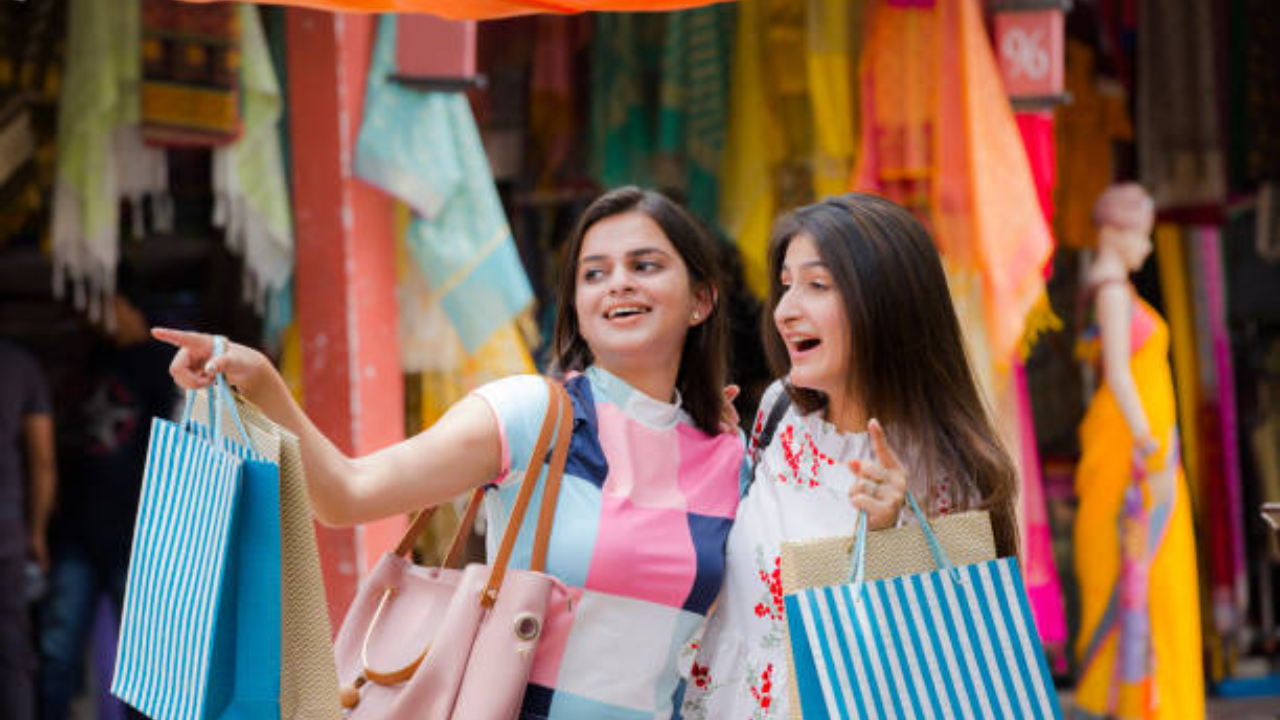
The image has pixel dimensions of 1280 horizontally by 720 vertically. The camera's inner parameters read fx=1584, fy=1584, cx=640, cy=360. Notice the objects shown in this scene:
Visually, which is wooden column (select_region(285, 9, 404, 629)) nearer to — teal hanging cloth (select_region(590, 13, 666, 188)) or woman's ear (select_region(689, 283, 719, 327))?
teal hanging cloth (select_region(590, 13, 666, 188))

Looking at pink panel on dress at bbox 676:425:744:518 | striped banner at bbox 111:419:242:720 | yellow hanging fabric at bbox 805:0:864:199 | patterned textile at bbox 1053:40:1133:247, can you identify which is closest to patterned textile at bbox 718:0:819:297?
yellow hanging fabric at bbox 805:0:864:199

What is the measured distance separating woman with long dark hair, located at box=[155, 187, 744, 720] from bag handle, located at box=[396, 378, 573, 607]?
0.02 m

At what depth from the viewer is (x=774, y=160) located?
5.17m

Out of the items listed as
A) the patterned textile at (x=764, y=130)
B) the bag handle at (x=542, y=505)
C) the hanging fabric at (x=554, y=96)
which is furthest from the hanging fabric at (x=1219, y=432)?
the bag handle at (x=542, y=505)

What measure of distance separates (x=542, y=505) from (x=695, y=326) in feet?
1.78

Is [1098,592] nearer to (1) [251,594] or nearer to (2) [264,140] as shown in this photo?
(2) [264,140]

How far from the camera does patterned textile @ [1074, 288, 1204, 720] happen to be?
17.2ft

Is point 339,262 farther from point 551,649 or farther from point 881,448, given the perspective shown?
point 881,448

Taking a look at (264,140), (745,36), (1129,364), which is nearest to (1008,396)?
(1129,364)

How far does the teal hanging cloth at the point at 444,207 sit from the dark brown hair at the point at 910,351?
1.83 metres

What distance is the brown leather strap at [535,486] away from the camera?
238 cm

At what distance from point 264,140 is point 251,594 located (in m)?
2.33

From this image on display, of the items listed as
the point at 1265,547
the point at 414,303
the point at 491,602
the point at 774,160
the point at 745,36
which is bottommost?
the point at 1265,547

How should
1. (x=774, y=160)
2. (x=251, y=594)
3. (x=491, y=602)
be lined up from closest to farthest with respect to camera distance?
1. (x=251, y=594)
2. (x=491, y=602)
3. (x=774, y=160)
